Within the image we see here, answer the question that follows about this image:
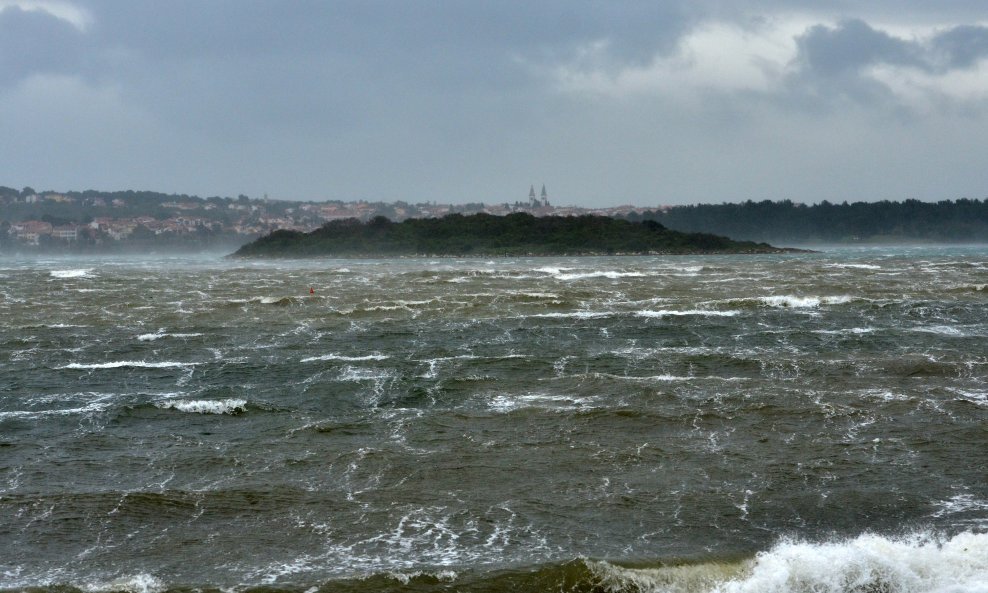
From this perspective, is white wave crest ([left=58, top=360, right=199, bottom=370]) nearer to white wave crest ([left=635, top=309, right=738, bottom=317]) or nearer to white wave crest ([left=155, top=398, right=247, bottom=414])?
white wave crest ([left=155, top=398, right=247, bottom=414])

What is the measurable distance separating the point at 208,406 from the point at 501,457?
7986 mm

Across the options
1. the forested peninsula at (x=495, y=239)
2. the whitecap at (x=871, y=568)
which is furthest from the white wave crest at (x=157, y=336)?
the forested peninsula at (x=495, y=239)

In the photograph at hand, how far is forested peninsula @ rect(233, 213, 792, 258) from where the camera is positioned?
124062 millimetres

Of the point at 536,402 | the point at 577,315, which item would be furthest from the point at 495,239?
the point at 536,402

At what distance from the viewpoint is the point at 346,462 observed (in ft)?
49.6

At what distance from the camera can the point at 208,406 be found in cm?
1938

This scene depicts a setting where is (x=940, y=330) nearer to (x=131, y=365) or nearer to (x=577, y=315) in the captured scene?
(x=577, y=315)

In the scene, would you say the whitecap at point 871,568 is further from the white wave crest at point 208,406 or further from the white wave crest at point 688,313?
the white wave crest at point 688,313

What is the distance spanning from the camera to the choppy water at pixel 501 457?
35.1 feet

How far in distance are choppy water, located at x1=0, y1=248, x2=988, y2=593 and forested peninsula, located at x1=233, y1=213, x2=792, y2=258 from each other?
92.4m

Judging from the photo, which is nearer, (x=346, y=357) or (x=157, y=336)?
(x=346, y=357)

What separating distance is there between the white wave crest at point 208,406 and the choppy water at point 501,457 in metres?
0.07

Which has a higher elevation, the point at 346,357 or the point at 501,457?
the point at 346,357

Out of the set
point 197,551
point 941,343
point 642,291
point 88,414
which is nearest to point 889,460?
point 197,551
